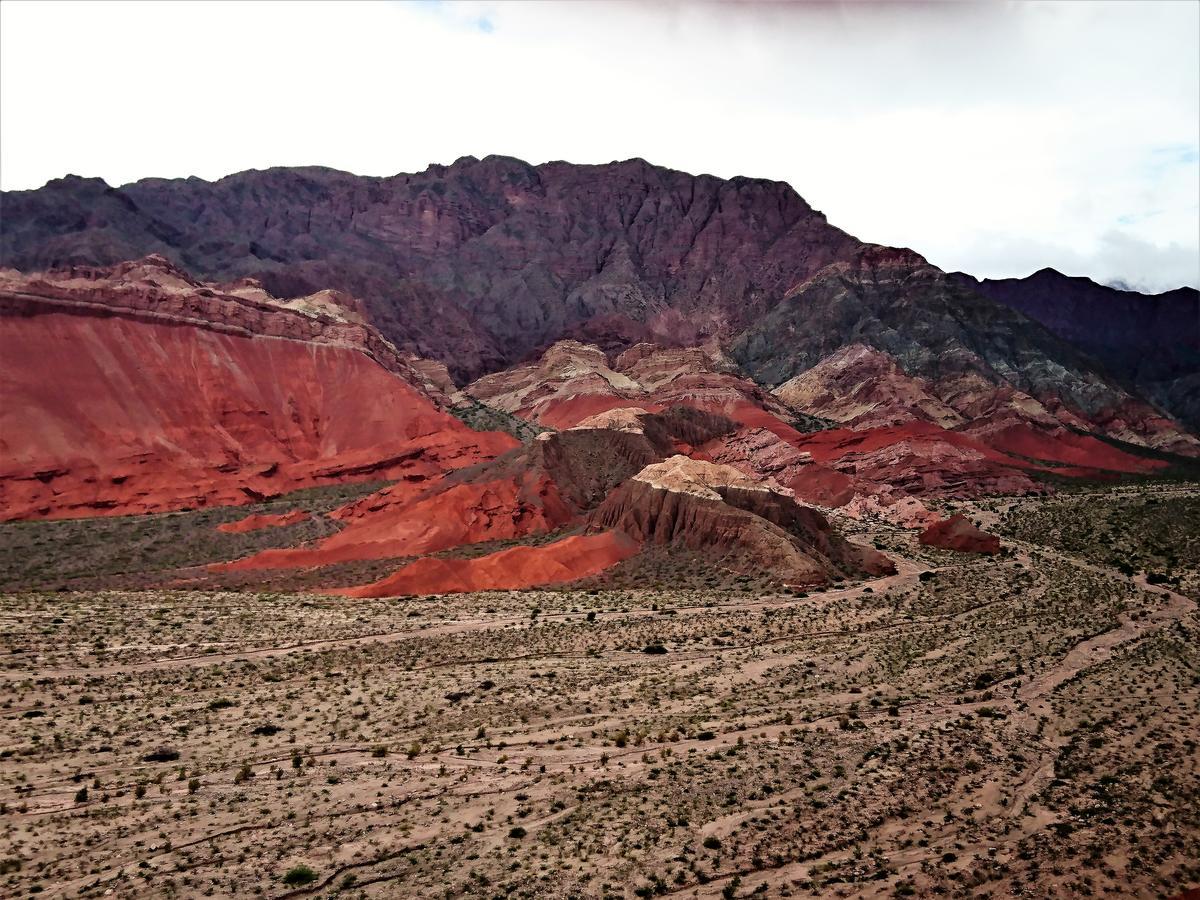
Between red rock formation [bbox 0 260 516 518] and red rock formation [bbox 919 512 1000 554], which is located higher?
red rock formation [bbox 0 260 516 518]

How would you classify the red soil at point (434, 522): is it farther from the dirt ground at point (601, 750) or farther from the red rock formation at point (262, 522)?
the dirt ground at point (601, 750)

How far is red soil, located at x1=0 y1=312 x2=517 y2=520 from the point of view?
84.6m

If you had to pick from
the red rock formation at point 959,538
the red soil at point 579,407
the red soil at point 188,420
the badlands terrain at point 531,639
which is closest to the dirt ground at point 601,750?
the badlands terrain at point 531,639

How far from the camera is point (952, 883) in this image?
18.7m

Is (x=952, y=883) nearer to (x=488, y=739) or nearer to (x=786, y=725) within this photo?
(x=786, y=725)

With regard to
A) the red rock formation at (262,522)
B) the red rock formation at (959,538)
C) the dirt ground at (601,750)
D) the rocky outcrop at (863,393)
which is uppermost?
the rocky outcrop at (863,393)

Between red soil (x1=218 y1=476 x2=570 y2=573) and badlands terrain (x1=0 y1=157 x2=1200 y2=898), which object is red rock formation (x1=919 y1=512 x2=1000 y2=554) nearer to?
badlands terrain (x1=0 y1=157 x2=1200 y2=898)

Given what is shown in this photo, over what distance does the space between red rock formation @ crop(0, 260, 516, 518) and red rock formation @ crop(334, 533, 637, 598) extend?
4000 cm

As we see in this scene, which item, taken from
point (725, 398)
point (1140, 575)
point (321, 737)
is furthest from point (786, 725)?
point (725, 398)

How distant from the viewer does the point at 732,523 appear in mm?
58156

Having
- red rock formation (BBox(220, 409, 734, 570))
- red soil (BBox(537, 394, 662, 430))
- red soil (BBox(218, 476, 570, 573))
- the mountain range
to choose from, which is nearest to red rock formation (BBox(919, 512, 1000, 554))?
the mountain range

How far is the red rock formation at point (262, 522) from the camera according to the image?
7450cm

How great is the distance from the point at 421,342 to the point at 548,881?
170m

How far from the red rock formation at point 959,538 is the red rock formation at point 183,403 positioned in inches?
2172
